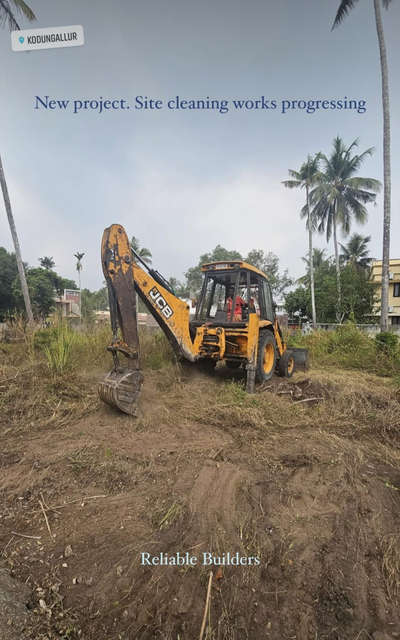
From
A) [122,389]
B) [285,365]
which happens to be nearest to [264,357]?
[285,365]

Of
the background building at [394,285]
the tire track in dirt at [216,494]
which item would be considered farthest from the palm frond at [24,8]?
the background building at [394,285]

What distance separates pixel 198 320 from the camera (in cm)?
592

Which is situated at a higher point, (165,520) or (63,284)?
(63,284)

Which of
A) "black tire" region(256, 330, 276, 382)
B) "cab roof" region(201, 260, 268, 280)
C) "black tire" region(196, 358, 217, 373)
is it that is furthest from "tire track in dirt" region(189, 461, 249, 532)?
"cab roof" region(201, 260, 268, 280)

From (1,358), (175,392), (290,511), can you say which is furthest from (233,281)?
(1,358)

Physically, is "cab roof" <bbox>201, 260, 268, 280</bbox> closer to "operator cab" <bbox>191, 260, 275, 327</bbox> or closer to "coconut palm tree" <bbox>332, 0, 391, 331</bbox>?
"operator cab" <bbox>191, 260, 275, 327</bbox>

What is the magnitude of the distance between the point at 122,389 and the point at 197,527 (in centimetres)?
207

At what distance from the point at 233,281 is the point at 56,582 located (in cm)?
508

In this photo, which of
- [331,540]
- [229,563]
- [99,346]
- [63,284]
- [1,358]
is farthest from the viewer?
[63,284]

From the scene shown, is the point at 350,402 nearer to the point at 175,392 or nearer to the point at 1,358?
the point at 175,392

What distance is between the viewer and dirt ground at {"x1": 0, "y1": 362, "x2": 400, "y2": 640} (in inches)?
56.7

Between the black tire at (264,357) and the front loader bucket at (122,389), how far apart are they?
2.46m

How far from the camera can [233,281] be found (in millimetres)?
5914

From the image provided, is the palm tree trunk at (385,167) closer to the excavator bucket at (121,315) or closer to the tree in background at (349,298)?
the tree in background at (349,298)
